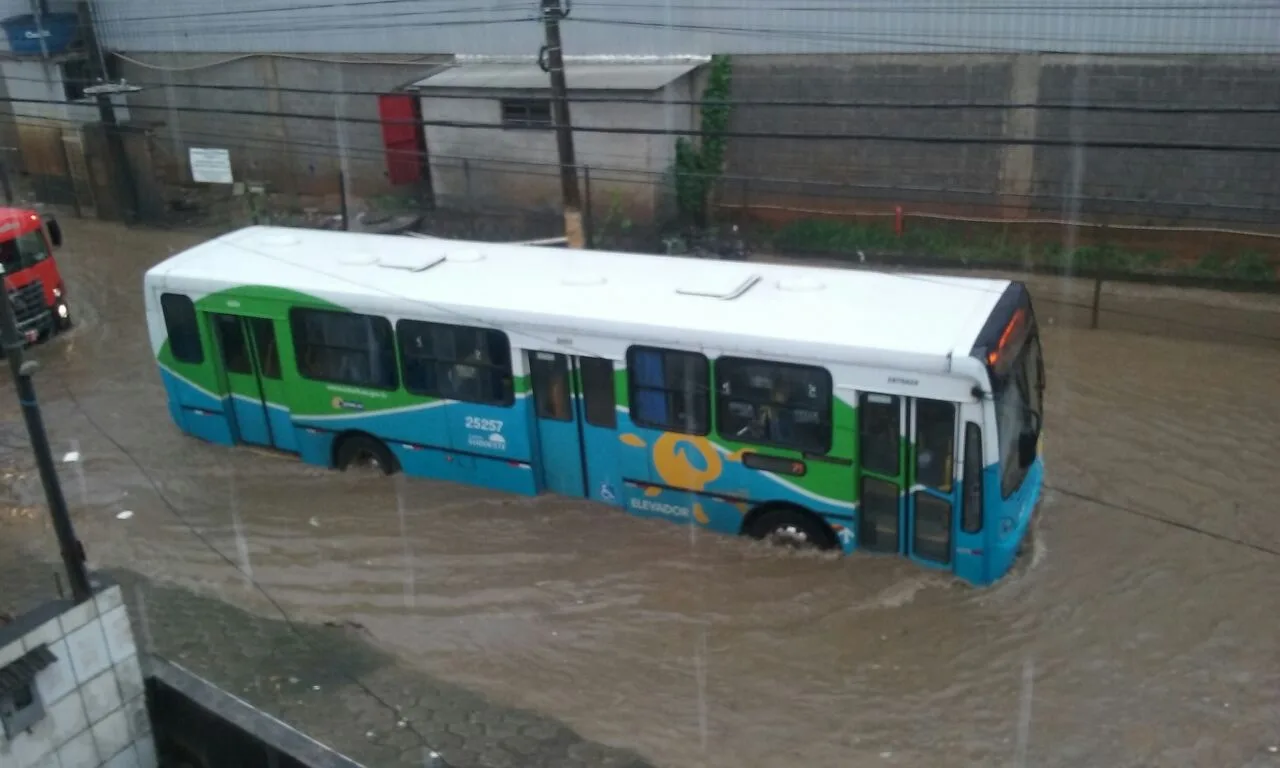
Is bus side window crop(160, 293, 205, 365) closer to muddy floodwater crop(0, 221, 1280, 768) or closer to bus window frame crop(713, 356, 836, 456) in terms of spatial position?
muddy floodwater crop(0, 221, 1280, 768)

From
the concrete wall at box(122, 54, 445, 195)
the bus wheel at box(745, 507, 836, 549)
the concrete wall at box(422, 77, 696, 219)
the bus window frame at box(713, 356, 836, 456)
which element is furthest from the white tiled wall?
the concrete wall at box(122, 54, 445, 195)

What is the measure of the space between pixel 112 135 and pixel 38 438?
2044 cm

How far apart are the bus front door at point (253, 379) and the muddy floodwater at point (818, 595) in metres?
0.40

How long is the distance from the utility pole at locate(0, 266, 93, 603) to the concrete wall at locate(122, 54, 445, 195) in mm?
17027

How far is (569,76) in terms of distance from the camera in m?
21.6

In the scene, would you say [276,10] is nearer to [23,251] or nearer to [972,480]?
[23,251]

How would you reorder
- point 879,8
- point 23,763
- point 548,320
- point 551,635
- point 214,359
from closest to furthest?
1. point 23,763
2. point 551,635
3. point 548,320
4. point 214,359
5. point 879,8

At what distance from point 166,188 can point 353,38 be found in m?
6.02

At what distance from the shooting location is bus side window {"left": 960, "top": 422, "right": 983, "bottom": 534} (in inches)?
353

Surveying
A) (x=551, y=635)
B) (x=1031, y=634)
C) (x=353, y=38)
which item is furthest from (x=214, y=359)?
(x=353, y=38)

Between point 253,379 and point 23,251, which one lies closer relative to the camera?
point 253,379

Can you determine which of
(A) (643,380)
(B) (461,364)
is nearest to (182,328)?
(B) (461,364)

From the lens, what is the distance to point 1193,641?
913cm

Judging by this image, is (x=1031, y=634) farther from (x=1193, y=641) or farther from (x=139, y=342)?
(x=139, y=342)
